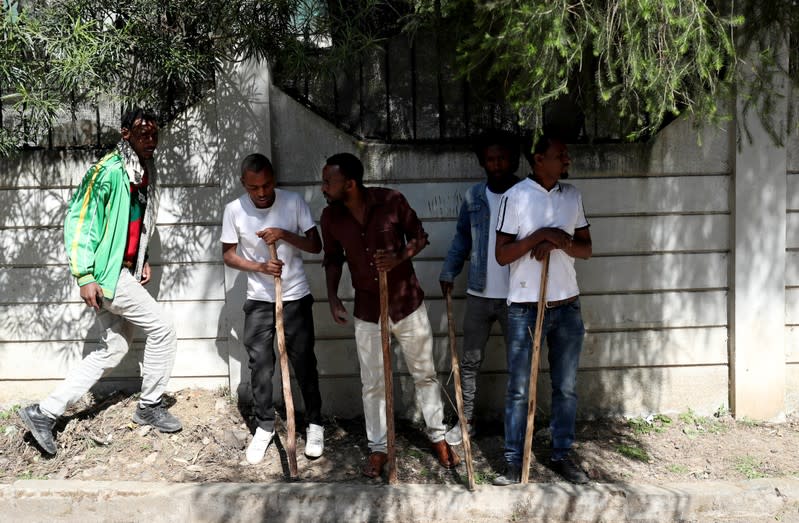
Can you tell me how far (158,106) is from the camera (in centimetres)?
568

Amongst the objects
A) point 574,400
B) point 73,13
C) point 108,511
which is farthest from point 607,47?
point 108,511

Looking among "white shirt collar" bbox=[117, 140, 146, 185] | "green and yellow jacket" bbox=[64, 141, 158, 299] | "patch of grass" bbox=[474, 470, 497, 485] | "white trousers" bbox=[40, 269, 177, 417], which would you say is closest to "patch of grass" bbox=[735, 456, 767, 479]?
"patch of grass" bbox=[474, 470, 497, 485]

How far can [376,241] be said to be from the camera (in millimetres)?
Result: 4797

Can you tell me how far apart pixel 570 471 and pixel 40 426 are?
3.19 meters

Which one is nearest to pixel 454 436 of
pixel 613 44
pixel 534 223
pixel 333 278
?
pixel 333 278

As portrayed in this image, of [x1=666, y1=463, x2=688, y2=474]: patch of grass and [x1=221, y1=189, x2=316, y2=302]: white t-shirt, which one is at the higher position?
[x1=221, y1=189, x2=316, y2=302]: white t-shirt

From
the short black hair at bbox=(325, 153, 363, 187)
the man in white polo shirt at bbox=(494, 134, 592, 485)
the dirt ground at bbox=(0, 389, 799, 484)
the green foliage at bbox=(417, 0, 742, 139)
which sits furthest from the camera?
the dirt ground at bbox=(0, 389, 799, 484)

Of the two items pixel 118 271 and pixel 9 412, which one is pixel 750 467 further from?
pixel 9 412

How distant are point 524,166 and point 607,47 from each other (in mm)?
1781

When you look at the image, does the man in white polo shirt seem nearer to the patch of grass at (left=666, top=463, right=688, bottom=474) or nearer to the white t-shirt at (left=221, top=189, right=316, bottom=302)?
the patch of grass at (left=666, top=463, right=688, bottom=474)

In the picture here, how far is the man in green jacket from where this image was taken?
16.6 feet

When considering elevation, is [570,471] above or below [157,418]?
below

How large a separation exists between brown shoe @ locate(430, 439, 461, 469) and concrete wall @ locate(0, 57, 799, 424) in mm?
751

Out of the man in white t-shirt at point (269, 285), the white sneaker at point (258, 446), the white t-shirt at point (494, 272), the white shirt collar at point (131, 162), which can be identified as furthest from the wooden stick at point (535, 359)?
the white shirt collar at point (131, 162)
